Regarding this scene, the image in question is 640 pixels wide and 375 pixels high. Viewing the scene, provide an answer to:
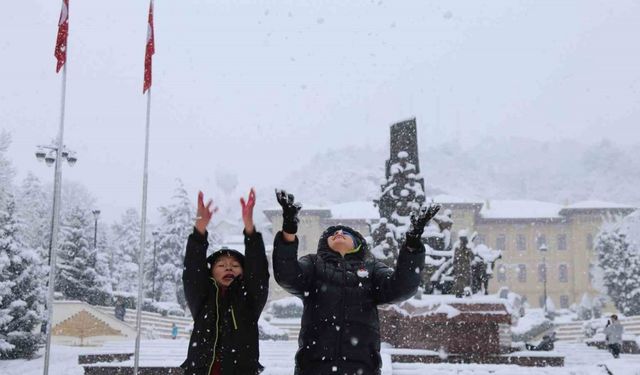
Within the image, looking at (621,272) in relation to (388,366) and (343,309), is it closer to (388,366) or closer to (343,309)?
(388,366)

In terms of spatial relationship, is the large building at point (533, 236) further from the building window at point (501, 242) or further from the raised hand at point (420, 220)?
the raised hand at point (420, 220)

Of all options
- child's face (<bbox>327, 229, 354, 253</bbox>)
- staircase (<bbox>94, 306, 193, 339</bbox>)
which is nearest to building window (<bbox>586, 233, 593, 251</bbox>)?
staircase (<bbox>94, 306, 193, 339</bbox>)

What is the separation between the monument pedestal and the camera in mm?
13688

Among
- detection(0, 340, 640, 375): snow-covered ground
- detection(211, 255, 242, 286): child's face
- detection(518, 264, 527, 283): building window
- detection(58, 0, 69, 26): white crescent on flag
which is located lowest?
detection(0, 340, 640, 375): snow-covered ground

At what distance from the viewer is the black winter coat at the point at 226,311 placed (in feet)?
13.4

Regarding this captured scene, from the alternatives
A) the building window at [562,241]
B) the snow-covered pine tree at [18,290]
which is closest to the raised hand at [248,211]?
the snow-covered pine tree at [18,290]

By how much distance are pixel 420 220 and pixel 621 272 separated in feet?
185

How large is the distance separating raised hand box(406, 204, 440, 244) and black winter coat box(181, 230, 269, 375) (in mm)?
866

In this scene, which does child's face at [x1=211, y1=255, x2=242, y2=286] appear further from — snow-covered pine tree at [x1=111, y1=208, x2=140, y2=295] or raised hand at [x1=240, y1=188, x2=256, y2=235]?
snow-covered pine tree at [x1=111, y1=208, x2=140, y2=295]

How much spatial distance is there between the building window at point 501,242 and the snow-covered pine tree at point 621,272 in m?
21.1

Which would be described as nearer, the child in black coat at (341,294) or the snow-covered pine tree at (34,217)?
the child in black coat at (341,294)

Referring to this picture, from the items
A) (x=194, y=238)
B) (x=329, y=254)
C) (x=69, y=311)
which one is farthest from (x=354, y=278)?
(x=69, y=311)

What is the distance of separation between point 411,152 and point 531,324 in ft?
76.9

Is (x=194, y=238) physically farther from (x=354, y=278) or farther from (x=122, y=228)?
(x=122, y=228)
